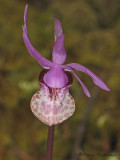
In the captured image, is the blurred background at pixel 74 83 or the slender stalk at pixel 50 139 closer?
the slender stalk at pixel 50 139

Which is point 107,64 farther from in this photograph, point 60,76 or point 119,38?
point 60,76

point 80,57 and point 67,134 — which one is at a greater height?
point 80,57

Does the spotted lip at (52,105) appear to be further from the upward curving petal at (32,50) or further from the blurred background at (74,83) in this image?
the blurred background at (74,83)

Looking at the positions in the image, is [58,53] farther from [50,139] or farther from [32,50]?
[50,139]

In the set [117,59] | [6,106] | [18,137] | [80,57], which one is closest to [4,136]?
[18,137]

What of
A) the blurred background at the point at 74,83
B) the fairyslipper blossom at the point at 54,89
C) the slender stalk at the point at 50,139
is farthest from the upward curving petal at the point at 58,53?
the blurred background at the point at 74,83

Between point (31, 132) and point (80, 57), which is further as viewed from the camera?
point (80, 57)

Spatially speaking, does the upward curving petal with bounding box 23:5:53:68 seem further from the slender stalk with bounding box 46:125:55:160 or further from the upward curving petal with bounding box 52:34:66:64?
the slender stalk with bounding box 46:125:55:160

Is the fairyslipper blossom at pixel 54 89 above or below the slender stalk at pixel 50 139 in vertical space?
above

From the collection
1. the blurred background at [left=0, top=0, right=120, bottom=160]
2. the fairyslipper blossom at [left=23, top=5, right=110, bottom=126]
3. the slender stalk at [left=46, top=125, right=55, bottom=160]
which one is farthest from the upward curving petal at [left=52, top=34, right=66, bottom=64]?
the blurred background at [left=0, top=0, right=120, bottom=160]
